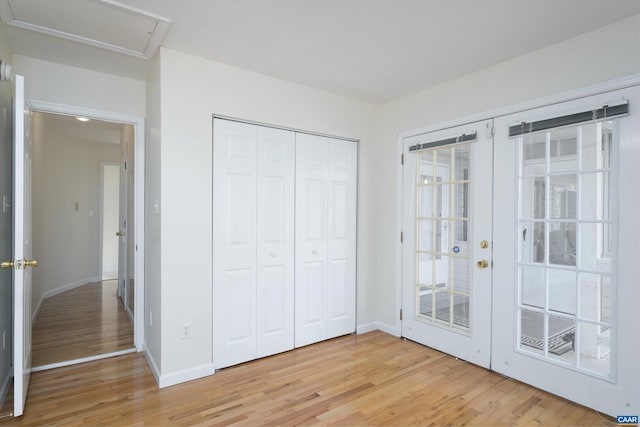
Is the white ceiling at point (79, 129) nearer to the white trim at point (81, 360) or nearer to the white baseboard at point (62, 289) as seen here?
the white baseboard at point (62, 289)

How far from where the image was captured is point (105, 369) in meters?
2.76

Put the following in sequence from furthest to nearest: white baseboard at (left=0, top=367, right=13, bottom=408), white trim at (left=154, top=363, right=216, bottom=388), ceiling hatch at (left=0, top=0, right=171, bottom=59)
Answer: white trim at (left=154, top=363, right=216, bottom=388)
white baseboard at (left=0, top=367, right=13, bottom=408)
ceiling hatch at (left=0, top=0, right=171, bottom=59)

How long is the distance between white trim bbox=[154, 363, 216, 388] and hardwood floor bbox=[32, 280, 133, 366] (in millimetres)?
989

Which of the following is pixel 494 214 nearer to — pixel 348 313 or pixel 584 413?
pixel 584 413

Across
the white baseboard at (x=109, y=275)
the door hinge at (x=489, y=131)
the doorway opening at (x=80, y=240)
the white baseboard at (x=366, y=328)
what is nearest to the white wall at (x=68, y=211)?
the doorway opening at (x=80, y=240)

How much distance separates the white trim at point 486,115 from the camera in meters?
2.14

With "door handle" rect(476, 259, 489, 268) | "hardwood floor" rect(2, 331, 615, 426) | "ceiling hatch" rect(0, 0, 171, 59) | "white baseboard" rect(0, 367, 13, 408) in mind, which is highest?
"ceiling hatch" rect(0, 0, 171, 59)

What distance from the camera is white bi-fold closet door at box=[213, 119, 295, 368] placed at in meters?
2.81

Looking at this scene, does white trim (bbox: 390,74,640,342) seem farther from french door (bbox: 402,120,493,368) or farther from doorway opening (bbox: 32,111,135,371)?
doorway opening (bbox: 32,111,135,371)

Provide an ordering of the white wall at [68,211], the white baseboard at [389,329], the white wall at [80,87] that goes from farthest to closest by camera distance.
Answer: the white wall at [68,211], the white baseboard at [389,329], the white wall at [80,87]

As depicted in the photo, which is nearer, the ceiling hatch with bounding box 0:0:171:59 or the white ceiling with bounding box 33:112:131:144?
the ceiling hatch with bounding box 0:0:171:59

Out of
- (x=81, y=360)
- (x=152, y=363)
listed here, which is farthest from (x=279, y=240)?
(x=81, y=360)

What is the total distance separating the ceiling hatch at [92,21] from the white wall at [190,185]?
26 cm

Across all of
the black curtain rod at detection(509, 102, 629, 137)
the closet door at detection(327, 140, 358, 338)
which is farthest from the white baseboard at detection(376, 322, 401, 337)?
the black curtain rod at detection(509, 102, 629, 137)
